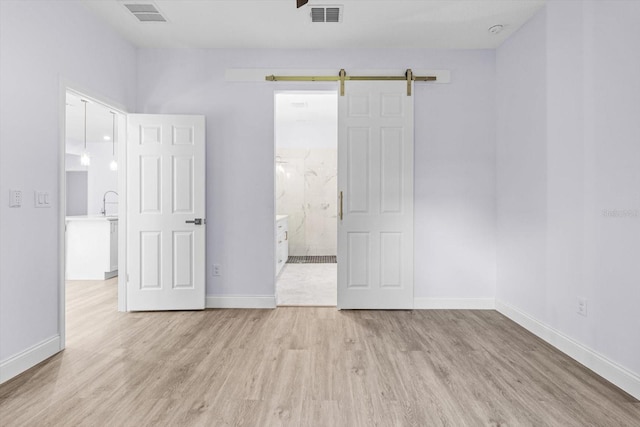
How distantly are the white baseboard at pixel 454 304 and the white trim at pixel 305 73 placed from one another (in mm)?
2385

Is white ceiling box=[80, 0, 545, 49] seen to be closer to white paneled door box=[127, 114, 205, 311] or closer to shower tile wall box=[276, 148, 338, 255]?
white paneled door box=[127, 114, 205, 311]

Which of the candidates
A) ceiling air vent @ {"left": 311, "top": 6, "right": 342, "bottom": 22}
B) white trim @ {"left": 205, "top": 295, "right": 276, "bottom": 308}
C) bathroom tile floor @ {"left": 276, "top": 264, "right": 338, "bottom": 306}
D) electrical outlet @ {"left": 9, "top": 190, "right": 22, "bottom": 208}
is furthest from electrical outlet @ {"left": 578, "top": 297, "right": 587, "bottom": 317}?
electrical outlet @ {"left": 9, "top": 190, "right": 22, "bottom": 208}

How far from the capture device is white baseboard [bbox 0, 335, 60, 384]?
2.23 meters

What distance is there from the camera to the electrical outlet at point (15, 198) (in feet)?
7.53

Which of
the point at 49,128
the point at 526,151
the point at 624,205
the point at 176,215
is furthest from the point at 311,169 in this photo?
the point at 624,205

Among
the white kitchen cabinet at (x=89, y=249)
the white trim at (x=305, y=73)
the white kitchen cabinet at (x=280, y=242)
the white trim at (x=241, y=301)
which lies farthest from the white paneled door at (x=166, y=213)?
the white kitchen cabinet at (x=280, y=242)

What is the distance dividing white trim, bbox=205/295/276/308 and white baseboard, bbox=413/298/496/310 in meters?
1.60

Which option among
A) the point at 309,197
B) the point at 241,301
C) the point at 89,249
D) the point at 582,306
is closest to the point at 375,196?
the point at 241,301

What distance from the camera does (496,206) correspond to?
12.4 ft

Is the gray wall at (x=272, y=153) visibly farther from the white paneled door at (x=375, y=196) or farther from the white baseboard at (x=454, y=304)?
the white paneled door at (x=375, y=196)

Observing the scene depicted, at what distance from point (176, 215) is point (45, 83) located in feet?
5.12

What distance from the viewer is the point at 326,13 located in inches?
122

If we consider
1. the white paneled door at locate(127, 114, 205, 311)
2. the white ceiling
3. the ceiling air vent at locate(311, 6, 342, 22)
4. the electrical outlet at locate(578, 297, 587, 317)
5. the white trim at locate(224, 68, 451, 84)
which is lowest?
the electrical outlet at locate(578, 297, 587, 317)

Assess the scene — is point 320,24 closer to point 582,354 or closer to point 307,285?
point 307,285
